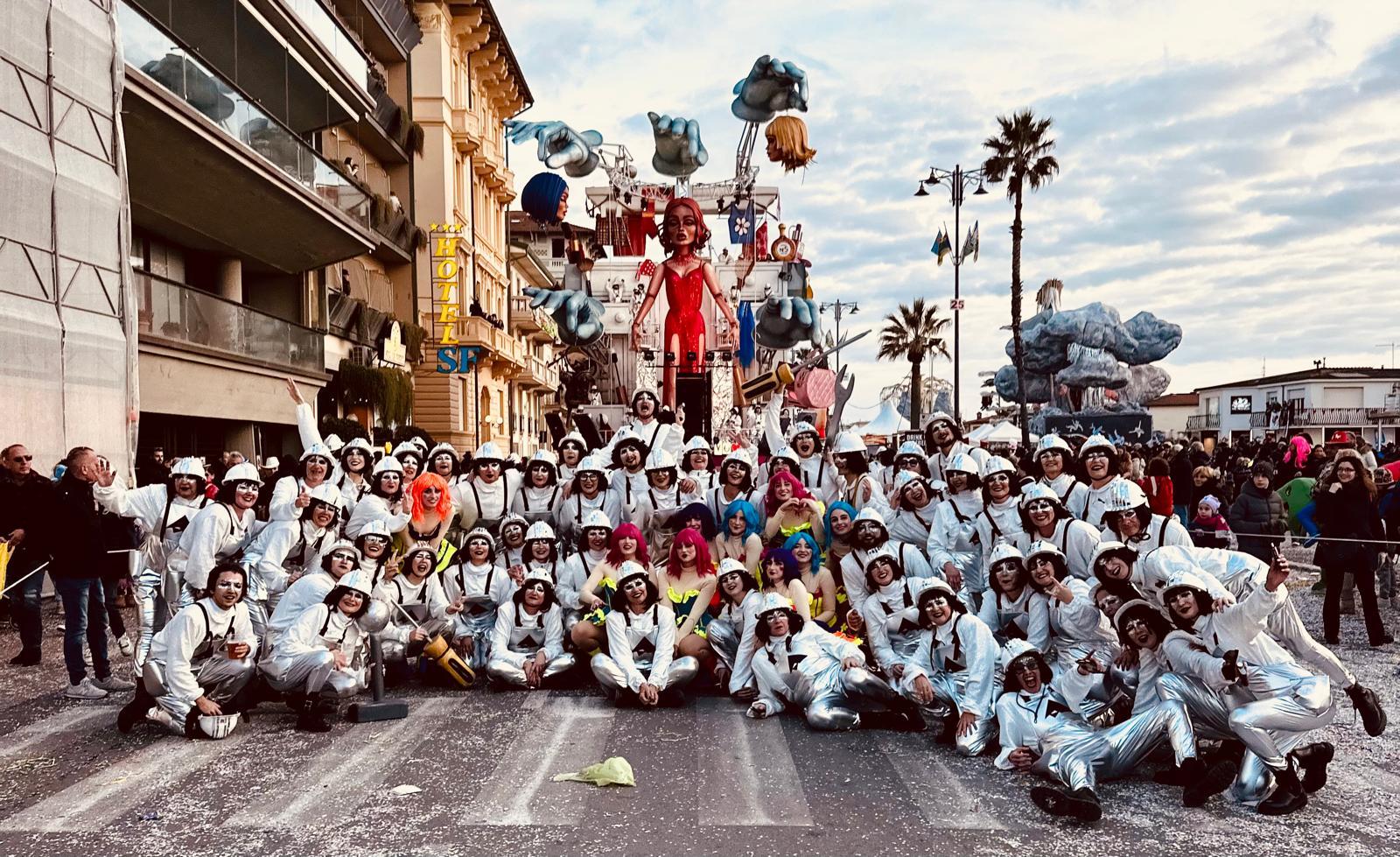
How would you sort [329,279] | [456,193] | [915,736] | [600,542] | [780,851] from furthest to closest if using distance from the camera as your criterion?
[456,193]
[329,279]
[600,542]
[915,736]
[780,851]

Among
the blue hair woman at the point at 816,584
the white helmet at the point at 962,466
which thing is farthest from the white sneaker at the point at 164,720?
the white helmet at the point at 962,466

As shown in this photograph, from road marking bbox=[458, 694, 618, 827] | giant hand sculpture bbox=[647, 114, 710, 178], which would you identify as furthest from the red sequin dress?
road marking bbox=[458, 694, 618, 827]

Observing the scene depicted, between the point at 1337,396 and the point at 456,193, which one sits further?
the point at 1337,396

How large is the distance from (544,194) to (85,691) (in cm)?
1432

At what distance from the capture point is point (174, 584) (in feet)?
25.9

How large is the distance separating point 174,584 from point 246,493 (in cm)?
89

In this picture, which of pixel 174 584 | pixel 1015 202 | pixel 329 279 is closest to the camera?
pixel 174 584

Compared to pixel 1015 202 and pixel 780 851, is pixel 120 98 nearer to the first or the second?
pixel 780 851

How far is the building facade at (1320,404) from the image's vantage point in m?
63.8

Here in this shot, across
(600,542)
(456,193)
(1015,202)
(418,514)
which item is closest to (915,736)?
(600,542)

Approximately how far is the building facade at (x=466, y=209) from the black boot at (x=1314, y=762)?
89.7ft

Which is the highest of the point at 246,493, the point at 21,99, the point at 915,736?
the point at 21,99

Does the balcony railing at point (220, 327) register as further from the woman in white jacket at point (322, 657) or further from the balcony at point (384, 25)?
the balcony at point (384, 25)

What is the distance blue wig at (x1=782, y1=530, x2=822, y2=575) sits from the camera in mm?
8188
